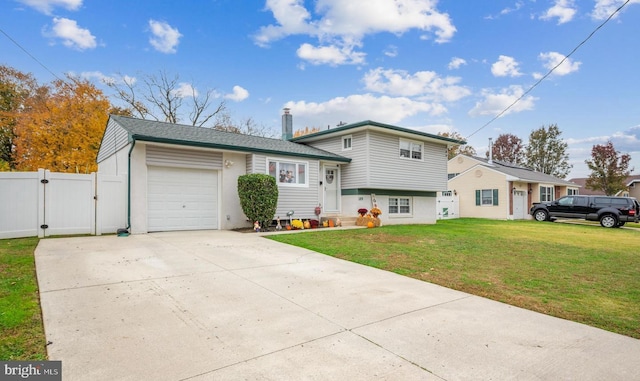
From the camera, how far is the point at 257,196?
1074 cm

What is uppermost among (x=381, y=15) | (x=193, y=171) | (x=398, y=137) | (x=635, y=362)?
(x=381, y=15)

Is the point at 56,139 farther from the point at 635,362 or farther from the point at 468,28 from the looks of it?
the point at 635,362

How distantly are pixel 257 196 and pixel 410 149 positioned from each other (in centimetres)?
895

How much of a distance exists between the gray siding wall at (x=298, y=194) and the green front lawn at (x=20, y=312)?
7206mm

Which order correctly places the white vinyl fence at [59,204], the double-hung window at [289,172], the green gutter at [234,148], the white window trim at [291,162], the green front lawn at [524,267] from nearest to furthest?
the green front lawn at [524,267]
the white vinyl fence at [59,204]
the green gutter at [234,148]
the white window trim at [291,162]
the double-hung window at [289,172]

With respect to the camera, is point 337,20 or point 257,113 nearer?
point 337,20

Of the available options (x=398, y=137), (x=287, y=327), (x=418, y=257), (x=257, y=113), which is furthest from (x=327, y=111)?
(x=287, y=327)

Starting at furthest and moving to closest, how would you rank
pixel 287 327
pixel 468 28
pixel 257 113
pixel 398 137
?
1. pixel 257 113
2. pixel 398 137
3. pixel 468 28
4. pixel 287 327

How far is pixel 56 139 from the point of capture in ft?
68.0

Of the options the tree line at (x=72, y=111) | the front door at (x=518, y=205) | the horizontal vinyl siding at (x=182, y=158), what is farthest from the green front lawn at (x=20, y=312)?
the front door at (x=518, y=205)

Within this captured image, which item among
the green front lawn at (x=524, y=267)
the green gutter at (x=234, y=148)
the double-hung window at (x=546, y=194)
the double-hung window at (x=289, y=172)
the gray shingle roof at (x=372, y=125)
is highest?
the gray shingle roof at (x=372, y=125)

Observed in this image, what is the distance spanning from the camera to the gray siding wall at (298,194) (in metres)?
12.1

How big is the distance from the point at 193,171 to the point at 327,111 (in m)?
21.2

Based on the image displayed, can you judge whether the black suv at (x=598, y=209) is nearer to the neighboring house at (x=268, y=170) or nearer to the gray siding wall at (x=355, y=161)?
the neighboring house at (x=268, y=170)
